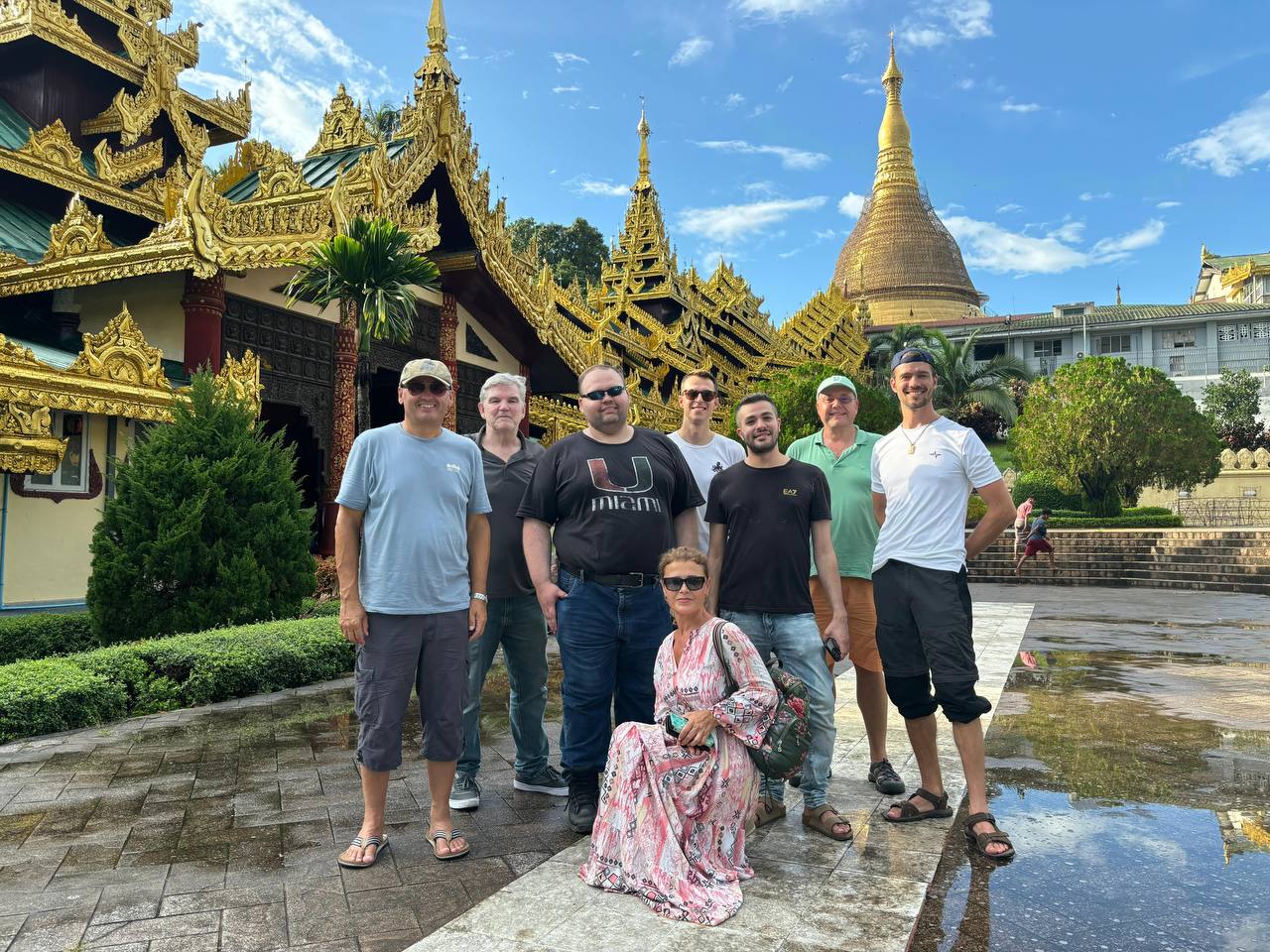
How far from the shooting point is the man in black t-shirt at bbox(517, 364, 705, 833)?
12.3ft

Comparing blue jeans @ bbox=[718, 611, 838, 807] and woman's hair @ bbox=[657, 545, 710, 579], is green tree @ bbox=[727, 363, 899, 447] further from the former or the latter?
woman's hair @ bbox=[657, 545, 710, 579]

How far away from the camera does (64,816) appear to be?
381cm

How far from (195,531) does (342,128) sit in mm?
8420

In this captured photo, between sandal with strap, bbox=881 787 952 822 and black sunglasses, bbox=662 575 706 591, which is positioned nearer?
black sunglasses, bbox=662 575 706 591

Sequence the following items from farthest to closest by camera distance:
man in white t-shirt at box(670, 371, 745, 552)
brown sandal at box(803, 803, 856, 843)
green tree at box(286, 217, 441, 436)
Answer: green tree at box(286, 217, 441, 436)
man in white t-shirt at box(670, 371, 745, 552)
brown sandal at box(803, 803, 856, 843)

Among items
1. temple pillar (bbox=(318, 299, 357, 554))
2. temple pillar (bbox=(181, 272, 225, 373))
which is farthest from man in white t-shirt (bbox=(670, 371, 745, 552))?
temple pillar (bbox=(318, 299, 357, 554))

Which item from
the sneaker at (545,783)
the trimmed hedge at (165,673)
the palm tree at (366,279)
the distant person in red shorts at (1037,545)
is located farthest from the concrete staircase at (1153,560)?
the sneaker at (545,783)

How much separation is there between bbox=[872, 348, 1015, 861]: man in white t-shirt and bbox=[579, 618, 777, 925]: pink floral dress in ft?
3.03

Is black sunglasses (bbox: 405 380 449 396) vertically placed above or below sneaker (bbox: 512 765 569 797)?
above

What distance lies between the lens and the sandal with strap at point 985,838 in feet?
11.1

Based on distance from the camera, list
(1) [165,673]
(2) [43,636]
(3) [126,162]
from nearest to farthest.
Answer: (1) [165,673] → (2) [43,636] → (3) [126,162]

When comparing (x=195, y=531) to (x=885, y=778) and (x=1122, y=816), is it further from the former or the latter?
(x=1122, y=816)

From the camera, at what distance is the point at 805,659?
383 centimetres

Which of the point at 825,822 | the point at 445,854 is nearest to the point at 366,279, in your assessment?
the point at 445,854
